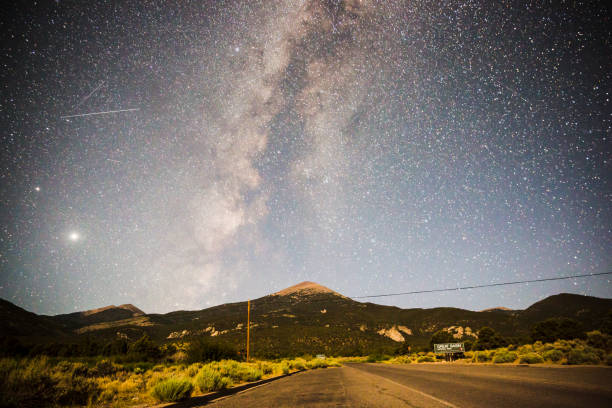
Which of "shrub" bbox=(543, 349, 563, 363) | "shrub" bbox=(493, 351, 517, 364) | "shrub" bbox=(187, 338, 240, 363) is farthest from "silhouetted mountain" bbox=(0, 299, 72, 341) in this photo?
"shrub" bbox=(543, 349, 563, 363)

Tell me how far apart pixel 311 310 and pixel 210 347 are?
441 ft

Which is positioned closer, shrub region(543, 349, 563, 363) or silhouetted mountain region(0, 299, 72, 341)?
shrub region(543, 349, 563, 363)

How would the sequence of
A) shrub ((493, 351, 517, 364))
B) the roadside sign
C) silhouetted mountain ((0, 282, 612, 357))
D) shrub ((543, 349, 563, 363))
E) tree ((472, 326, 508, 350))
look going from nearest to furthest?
shrub ((543, 349, 563, 363)), shrub ((493, 351, 517, 364)), the roadside sign, tree ((472, 326, 508, 350)), silhouetted mountain ((0, 282, 612, 357))

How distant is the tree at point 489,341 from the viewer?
49156 mm

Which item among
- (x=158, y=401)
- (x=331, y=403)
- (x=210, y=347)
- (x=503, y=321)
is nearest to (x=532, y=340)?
(x=210, y=347)

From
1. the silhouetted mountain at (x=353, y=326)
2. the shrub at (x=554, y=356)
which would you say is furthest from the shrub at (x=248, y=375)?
the silhouetted mountain at (x=353, y=326)

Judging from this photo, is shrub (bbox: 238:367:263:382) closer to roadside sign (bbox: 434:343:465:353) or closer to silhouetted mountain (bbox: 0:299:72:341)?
roadside sign (bbox: 434:343:465:353)

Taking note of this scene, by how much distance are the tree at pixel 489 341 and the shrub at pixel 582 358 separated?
38845 mm

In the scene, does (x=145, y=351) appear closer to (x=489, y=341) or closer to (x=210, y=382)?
(x=210, y=382)

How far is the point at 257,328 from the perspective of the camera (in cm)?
10519

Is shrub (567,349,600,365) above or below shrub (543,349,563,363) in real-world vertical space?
above

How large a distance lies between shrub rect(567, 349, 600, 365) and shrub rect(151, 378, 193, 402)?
2098 centimetres

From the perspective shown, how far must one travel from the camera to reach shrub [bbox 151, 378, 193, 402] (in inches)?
296

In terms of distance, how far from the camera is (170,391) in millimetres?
7613
